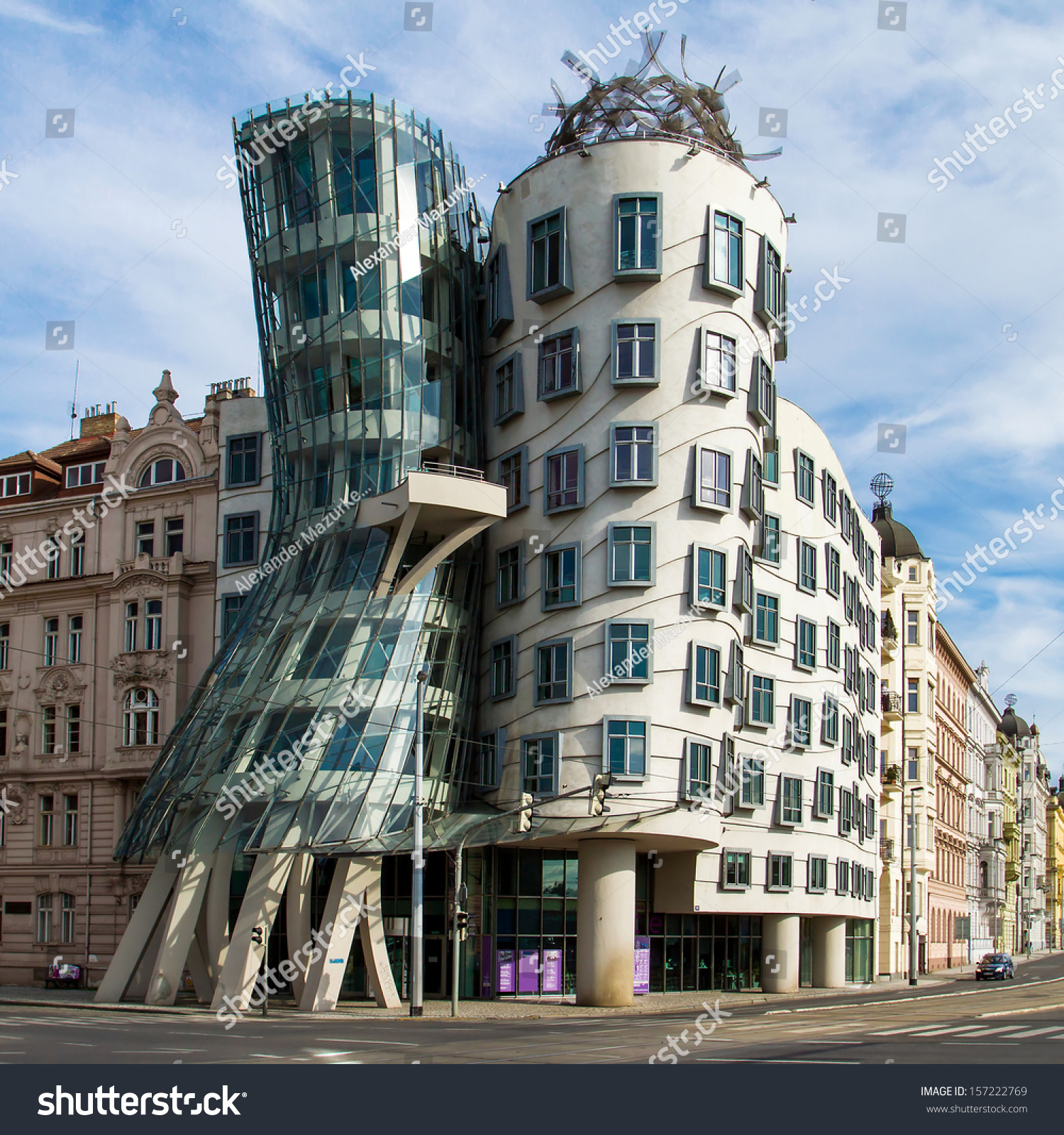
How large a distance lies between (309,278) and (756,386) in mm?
16159

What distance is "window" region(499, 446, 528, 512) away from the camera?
47906 mm

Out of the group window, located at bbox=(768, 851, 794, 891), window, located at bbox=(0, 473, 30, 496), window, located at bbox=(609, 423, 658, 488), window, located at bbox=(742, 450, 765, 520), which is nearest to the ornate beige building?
window, located at bbox=(0, 473, 30, 496)

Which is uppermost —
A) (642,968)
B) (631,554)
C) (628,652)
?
(631,554)

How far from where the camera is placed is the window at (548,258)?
47250mm

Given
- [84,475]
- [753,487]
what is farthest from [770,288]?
[84,475]

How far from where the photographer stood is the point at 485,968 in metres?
46.9

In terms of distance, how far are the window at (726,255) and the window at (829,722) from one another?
64.4 ft

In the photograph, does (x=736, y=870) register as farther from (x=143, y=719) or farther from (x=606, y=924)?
(x=143, y=719)

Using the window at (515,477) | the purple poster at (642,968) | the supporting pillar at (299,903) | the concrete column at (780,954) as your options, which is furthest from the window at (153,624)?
the concrete column at (780,954)

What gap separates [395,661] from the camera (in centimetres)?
4428

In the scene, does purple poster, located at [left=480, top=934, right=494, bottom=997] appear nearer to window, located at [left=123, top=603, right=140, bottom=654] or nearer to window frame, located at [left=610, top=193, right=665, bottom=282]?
window, located at [left=123, top=603, right=140, bottom=654]

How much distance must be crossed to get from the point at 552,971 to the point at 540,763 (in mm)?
8146

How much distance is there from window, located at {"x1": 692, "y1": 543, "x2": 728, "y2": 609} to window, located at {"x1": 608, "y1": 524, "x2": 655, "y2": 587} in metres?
1.55
